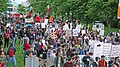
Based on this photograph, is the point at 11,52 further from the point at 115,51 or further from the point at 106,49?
the point at 115,51

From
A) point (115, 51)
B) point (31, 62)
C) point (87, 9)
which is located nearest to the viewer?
point (31, 62)

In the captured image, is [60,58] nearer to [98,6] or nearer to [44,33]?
[44,33]

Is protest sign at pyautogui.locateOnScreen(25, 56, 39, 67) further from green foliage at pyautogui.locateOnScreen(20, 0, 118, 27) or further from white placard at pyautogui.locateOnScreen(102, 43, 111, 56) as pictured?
green foliage at pyautogui.locateOnScreen(20, 0, 118, 27)

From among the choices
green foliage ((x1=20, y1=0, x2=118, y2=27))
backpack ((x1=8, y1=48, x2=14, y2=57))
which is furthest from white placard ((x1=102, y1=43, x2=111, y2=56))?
green foliage ((x1=20, y1=0, x2=118, y2=27))

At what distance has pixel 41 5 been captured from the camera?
70.9 m

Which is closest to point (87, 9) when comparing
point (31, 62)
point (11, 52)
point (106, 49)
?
point (106, 49)

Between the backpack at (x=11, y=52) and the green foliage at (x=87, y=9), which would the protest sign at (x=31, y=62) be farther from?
the green foliage at (x=87, y=9)

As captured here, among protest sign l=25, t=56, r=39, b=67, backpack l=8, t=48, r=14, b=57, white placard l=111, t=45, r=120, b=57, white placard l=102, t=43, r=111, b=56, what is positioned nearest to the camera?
protest sign l=25, t=56, r=39, b=67

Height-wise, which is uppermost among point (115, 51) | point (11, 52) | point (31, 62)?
point (31, 62)

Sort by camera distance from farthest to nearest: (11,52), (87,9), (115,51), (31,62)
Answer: (87,9) < (115,51) < (11,52) < (31,62)

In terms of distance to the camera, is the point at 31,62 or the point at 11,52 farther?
the point at 11,52

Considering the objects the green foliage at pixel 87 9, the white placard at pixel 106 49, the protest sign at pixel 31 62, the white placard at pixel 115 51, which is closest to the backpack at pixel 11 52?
the white placard at pixel 106 49

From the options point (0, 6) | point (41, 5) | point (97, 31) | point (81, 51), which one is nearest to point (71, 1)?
point (0, 6)

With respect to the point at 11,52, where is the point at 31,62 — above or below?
above
